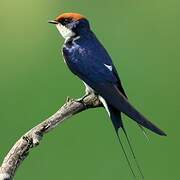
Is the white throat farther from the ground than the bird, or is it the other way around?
the white throat

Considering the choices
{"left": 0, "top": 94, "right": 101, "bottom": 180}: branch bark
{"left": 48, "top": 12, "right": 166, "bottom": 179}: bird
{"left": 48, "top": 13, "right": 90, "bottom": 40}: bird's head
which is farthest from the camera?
{"left": 48, "top": 13, "right": 90, "bottom": 40}: bird's head

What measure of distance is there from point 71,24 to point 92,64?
0.16 metres

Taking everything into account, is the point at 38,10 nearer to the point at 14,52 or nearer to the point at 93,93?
the point at 14,52

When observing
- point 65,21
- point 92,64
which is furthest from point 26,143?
point 65,21

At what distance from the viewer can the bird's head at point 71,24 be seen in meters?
3.34

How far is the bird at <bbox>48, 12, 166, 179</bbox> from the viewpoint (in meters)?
3.09

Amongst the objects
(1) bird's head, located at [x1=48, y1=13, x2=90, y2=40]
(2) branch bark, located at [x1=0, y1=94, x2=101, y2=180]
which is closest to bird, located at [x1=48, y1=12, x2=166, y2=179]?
(1) bird's head, located at [x1=48, y1=13, x2=90, y2=40]

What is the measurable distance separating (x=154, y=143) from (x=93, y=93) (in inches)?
51.5

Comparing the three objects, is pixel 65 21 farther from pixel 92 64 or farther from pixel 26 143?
pixel 26 143

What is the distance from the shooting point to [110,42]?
5.29 metres

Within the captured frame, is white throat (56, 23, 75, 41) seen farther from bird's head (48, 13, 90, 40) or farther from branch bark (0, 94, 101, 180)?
branch bark (0, 94, 101, 180)

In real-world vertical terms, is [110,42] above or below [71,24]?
below

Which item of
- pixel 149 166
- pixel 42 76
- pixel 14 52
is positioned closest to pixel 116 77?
pixel 149 166

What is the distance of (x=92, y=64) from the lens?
10.8 ft
